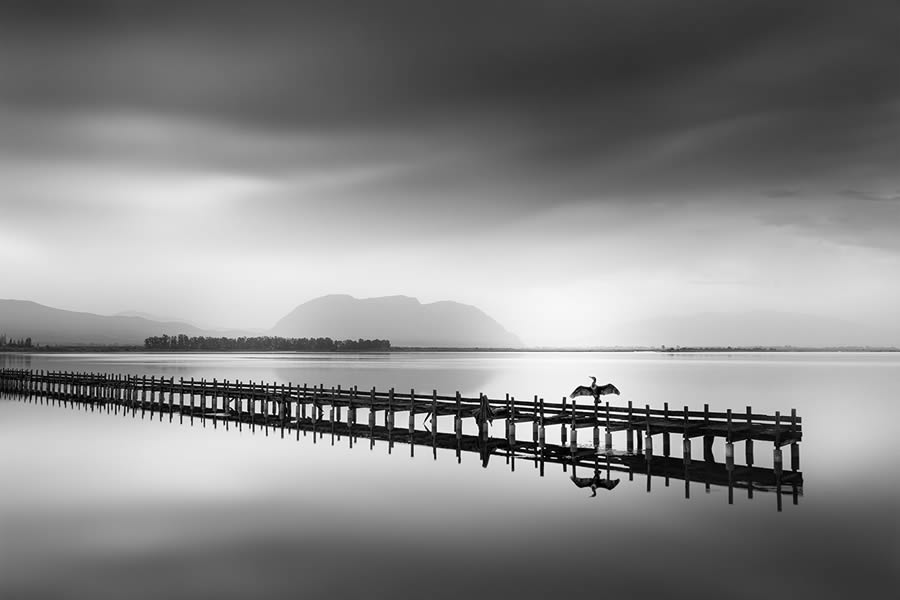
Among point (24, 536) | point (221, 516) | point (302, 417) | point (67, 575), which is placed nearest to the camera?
point (67, 575)

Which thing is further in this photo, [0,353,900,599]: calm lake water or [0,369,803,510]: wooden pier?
[0,369,803,510]: wooden pier

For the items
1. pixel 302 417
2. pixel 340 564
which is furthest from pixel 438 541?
pixel 302 417

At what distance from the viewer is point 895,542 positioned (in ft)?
70.2

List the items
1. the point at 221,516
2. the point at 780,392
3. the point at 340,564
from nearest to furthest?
the point at 340,564
the point at 221,516
the point at 780,392

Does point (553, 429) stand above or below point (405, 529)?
below

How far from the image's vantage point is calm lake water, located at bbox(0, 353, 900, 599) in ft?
56.5

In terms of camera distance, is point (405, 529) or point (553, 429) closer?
point (405, 529)

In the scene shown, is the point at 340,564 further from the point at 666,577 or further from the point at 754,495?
the point at 754,495

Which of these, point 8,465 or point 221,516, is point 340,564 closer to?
point 221,516

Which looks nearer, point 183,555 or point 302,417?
point 183,555

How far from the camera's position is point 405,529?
22406 millimetres

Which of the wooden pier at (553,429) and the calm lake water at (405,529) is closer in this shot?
the calm lake water at (405,529)

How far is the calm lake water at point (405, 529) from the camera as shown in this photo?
1722 cm

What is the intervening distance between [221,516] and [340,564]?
6.87 m
